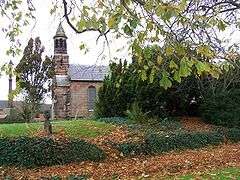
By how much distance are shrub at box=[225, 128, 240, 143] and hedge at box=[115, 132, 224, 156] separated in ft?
2.52

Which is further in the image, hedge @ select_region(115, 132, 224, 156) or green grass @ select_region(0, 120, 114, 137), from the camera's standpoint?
green grass @ select_region(0, 120, 114, 137)

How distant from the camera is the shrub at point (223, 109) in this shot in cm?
2433

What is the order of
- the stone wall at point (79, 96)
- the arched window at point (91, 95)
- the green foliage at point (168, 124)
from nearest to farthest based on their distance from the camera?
the green foliage at point (168, 124) → the stone wall at point (79, 96) → the arched window at point (91, 95)

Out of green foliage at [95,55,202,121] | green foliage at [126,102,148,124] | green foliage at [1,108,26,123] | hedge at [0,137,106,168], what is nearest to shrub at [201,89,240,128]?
green foliage at [95,55,202,121]

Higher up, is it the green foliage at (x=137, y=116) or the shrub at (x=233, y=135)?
the green foliage at (x=137, y=116)

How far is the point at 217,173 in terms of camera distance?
11.2m

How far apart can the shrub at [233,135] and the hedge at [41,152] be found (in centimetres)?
819

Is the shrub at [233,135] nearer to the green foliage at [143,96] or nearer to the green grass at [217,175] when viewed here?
the green foliage at [143,96]

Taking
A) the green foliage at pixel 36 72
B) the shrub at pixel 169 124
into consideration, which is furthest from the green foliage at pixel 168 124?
the green foliage at pixel 36 72

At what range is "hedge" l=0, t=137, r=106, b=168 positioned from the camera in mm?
15665

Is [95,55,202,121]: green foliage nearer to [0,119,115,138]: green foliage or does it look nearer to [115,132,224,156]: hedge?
[0,119,115,138]: green foliage

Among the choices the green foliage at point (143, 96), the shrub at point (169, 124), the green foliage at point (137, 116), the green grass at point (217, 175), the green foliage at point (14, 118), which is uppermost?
the green foliage at point (143, 96)

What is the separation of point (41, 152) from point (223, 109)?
493 inches

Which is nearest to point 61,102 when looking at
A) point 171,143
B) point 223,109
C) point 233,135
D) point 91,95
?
point 91,95
